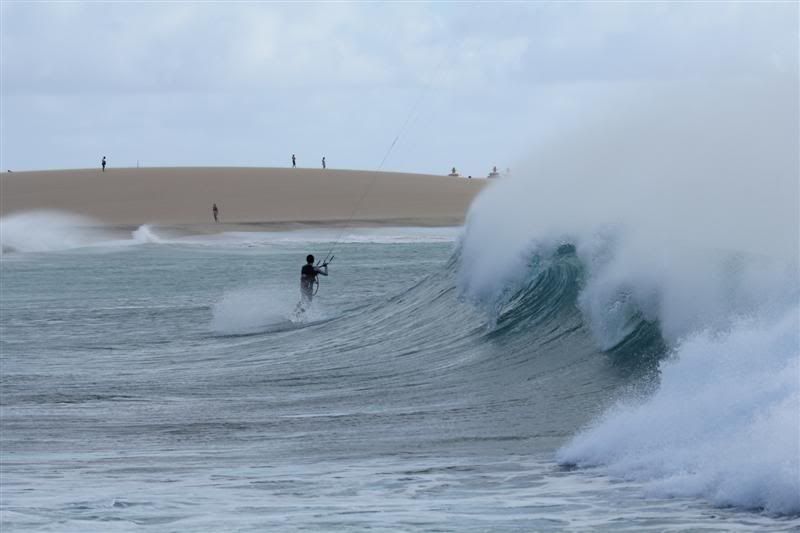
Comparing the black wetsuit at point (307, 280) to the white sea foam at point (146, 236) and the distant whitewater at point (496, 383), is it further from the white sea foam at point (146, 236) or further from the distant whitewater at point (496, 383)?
the white sea foam at point (146, 236)

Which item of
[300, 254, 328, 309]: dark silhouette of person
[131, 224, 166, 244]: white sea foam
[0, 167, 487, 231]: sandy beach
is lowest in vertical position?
[300, 254, 328, 309]: dark silhouette of person

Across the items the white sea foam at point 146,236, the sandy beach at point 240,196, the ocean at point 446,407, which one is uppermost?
the sandy beach at point 240,196

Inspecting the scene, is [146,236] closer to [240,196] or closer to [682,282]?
[240,196]

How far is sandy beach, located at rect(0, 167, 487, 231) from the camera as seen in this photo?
62.6 m

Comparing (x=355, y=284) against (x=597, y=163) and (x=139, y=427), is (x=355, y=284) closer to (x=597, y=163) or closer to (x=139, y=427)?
(x=597, y=163)

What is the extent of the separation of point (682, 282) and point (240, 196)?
58391 mm

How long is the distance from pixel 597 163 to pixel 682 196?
306 cm

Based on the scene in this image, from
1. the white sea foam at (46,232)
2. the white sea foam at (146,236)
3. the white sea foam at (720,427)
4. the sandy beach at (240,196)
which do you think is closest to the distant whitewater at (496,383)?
the white sea foam at (720,427)

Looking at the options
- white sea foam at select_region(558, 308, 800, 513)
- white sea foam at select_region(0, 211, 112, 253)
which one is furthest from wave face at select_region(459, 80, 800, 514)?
white sea foam at select_region(0, 211, 112, 253)

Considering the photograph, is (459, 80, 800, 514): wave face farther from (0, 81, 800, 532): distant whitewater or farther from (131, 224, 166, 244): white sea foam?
(131, 224, 166, 244): white sea foam

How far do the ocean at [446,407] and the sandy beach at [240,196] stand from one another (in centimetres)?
3823

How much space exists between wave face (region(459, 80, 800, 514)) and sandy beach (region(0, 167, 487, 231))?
38953 millimetres

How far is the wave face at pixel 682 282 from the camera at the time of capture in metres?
8.33

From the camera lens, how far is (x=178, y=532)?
802 cm
